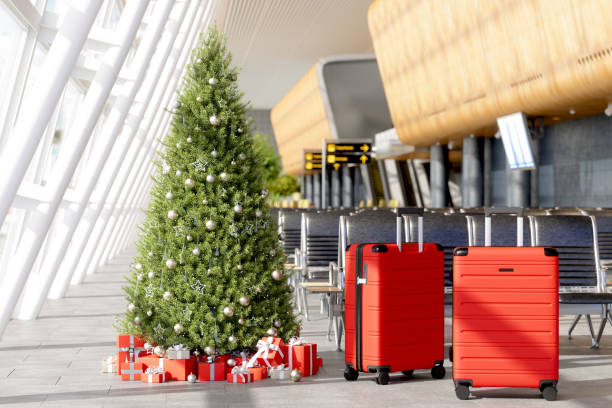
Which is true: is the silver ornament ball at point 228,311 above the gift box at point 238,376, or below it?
above

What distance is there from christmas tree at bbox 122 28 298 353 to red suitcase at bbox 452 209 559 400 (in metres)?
1.70

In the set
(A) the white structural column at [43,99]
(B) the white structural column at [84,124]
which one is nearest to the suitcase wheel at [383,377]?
(A) the white structural column at [43,99]

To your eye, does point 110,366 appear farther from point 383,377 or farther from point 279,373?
point 383,377

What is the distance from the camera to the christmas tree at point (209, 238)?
267 inches

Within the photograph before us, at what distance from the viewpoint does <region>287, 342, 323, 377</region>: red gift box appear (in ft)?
22.2

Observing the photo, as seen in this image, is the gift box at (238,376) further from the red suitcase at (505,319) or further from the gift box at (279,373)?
the red suitcase at (505,319)

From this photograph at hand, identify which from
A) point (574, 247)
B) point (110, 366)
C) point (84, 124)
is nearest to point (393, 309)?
point (110, 366)

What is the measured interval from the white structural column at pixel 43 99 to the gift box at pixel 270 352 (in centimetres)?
220

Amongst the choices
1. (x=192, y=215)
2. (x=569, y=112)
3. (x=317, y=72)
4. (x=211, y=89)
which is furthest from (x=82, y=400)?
(x=317, y=72)

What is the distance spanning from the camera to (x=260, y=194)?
7.29m

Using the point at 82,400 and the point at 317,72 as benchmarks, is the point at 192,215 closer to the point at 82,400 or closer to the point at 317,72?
the point at 82,400

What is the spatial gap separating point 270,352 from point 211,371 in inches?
19.8

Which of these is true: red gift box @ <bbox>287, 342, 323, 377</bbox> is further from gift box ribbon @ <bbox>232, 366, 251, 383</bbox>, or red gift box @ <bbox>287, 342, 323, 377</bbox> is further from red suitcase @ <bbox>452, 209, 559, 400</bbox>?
red suitcase @ <bbox>452, 209, 559, 400</bbox>

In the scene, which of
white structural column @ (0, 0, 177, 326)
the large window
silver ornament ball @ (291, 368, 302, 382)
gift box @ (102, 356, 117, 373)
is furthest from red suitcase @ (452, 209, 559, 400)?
white structural column @ (0, 0, 177, 326)
